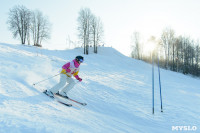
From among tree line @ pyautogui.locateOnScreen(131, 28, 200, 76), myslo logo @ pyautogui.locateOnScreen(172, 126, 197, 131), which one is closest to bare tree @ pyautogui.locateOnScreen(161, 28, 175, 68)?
tree line @ pyautogui.locateOnScreen(131, 28, 200, 76)

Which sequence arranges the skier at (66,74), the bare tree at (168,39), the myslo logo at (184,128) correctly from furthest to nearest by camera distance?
the bare tree at (168,39)
the skier at (66,74)
the myslo logo at (184,128)

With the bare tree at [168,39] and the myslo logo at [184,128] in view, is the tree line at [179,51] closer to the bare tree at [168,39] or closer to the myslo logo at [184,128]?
the bare tree at [168,39]

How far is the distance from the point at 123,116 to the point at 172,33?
37197 millimetres

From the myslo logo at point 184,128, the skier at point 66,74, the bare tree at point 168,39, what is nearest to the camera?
the myslo logo at point 184,128

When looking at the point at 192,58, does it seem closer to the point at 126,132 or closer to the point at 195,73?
the point at 195,73

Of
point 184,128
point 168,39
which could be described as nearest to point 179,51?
point 168,39

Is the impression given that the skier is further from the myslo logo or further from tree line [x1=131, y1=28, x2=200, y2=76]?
tree line [x1=131, y1=28, x2=200, y2=76]

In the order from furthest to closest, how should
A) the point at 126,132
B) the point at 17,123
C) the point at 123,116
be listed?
the point at 123,116 < the point at 126,132 < the point at 17,123

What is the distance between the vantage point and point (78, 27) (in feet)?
100

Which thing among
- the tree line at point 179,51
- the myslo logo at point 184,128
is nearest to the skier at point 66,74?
the myslo logo at point 184,128

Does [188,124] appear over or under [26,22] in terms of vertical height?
under

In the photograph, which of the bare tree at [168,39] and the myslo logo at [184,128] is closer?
the myslo logo at [184,128]

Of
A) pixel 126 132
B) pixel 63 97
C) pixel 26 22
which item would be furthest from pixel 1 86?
pixel 26 22

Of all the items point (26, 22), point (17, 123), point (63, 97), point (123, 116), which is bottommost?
point (123, 116)
